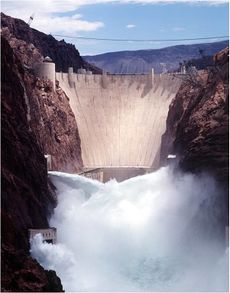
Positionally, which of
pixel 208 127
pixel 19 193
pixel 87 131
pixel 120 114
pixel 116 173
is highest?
pixel 208 127

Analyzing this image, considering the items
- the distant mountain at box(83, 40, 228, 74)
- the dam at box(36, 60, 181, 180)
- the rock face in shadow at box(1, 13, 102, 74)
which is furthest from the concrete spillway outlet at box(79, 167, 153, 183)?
the distant mountain at box(83, 40, 228, 74)

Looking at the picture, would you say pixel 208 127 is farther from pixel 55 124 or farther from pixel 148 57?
pixel 148 57

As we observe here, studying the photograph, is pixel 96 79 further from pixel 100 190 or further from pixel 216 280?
pixel 216 280

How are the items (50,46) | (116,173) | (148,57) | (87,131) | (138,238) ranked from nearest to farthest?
(138,238), (116,173), (87,131), (50,46), (148,57)

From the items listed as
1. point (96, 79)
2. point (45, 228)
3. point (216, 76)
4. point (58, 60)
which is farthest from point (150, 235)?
point (58, 60)

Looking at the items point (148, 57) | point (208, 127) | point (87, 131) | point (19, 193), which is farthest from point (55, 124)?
point (148, 57)

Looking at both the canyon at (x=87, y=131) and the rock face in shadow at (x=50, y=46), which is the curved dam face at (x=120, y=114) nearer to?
the canyon at (x=87, y=131)

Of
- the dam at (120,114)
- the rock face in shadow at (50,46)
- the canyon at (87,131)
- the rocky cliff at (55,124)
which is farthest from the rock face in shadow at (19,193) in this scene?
the rock face in shadow at (50,46)
